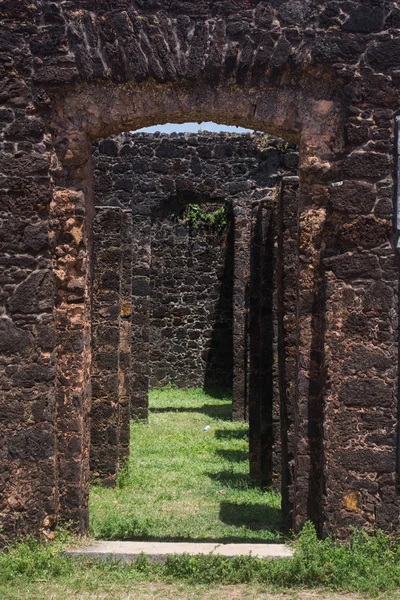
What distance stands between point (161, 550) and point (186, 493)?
9.63 feet

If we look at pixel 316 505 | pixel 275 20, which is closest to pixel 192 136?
pixel 275 20

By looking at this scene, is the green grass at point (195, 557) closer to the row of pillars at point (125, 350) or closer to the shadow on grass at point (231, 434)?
the row of pillars at point (125, 350)

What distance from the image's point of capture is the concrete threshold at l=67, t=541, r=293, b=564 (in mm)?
5238

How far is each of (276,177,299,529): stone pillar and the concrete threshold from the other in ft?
3.94

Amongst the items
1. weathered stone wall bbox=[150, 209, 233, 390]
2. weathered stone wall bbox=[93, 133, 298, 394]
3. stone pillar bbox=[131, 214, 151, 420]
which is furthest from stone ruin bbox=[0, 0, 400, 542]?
weathered stone wall bbox=[150, 209, 233, 390]

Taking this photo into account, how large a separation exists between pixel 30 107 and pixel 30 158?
1.16 ft

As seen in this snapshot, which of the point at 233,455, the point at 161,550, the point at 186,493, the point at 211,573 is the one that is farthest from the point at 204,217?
the point at 211,573

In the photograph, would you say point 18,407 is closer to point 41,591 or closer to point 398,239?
point 41,591

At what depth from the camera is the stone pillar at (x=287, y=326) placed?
665 cm

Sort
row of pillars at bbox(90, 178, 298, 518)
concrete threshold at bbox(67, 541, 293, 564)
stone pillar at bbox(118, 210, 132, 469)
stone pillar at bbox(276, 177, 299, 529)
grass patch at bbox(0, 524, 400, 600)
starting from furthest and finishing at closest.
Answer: stone pillar at bbox(118, 210, 132, 469) → row of pillars at bbox(90, 178, 298, 518) → stone pillar at bbox(276, 177, 299, 529) → concrete threshold at bbox(67, 541, 293, 564) → grass patch at bbox(0, 524, 400, 600)

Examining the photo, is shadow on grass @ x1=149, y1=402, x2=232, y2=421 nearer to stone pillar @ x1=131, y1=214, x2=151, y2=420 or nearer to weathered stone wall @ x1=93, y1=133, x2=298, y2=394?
weathered stone wall @ x1=93, y1=133, x2=298, y2=394

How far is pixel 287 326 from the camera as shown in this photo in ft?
22.8

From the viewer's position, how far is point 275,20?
5.55 meters

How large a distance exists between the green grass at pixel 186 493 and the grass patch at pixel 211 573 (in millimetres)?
964
